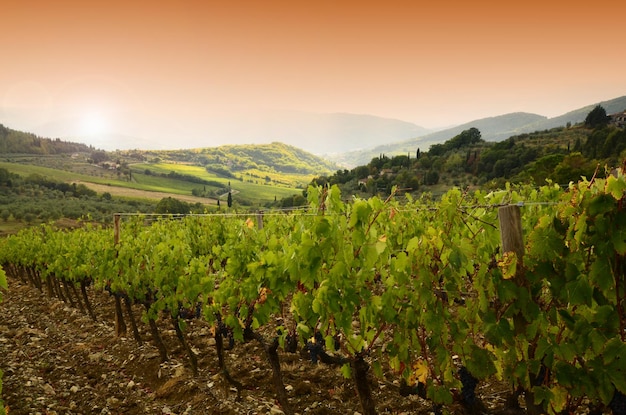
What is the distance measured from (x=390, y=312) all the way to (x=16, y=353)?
1087cm

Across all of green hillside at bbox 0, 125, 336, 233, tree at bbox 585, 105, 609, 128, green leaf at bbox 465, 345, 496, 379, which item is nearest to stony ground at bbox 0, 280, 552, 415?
green leaf at bbox 465, 345, 496, 379

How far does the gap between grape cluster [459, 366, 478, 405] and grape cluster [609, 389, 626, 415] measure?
108 cm

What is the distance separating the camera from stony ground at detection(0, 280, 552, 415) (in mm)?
6020

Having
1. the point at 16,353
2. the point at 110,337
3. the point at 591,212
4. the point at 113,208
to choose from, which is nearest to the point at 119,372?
the point at 110,337

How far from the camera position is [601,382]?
2738mm

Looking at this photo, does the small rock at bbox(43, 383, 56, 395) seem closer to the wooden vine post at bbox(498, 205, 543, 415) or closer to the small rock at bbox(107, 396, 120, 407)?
the small rock at bbox(107, 396, 120, 407)

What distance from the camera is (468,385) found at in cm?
371

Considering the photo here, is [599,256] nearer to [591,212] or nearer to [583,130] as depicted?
[591,212]

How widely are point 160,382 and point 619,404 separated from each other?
736cm

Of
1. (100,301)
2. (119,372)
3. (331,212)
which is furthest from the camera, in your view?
(100,301)

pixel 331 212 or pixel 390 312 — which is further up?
pixel 331 212

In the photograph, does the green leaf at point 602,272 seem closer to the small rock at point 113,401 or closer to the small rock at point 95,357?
the small rock at point 113,401

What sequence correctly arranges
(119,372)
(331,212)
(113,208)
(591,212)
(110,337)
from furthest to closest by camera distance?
(113,208), (110,337), (119,372), (331,212), (591,212)

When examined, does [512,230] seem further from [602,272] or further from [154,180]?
[154,180]
